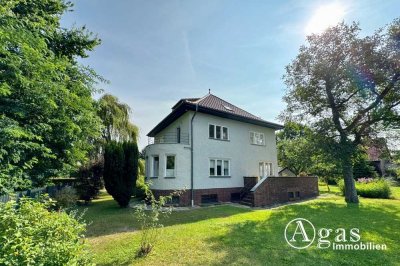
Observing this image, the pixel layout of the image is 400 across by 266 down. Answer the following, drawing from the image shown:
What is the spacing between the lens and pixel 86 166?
16438mm

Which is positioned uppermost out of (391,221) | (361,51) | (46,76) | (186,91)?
(361,51)

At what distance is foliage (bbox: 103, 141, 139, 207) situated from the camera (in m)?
13.7

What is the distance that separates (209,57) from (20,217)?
10.9 m

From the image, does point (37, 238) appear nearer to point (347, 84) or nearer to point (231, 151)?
point (231, 151)

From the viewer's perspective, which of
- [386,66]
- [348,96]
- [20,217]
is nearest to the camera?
[20,217]

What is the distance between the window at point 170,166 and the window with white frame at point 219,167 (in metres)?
2.89

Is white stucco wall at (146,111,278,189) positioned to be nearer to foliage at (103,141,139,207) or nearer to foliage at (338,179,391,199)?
foliage at (103,141,139,207)

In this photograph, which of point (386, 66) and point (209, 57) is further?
point (386, 66)

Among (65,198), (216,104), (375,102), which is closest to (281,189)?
(216,104)

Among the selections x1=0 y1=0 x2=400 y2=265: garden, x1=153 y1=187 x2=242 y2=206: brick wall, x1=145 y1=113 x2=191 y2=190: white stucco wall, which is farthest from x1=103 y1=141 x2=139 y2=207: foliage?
x1=153 y1=187 x2=242 y2=206: brick wall

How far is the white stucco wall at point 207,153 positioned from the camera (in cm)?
1518

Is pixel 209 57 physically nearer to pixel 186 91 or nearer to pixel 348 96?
pixel 186 91

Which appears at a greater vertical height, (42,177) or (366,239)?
(42,177)

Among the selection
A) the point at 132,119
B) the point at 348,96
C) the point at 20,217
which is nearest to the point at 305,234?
the point at 20,217
